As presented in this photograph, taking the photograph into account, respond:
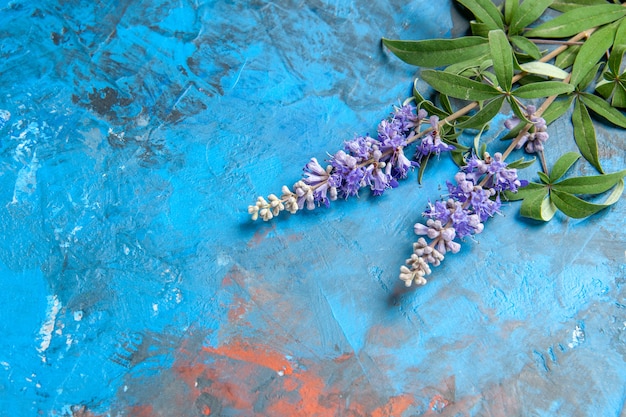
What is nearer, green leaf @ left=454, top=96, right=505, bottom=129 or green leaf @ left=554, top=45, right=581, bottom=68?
green leaf @ left=454, top=96, right=505, bottom=129

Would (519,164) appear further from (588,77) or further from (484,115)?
(588,77)

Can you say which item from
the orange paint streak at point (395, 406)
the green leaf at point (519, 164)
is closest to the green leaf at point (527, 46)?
the green leaf at point (519, 164)

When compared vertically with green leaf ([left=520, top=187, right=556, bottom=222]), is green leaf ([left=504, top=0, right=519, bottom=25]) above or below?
above

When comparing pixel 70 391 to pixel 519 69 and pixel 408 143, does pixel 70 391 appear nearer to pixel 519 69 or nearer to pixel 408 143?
pixel 408 143

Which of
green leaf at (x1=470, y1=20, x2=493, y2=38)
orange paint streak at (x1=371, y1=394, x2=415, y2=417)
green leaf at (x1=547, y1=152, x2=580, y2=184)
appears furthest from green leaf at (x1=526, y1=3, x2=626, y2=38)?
orange paint streak at (x1=371, y1=394, x2=415, y2=417)

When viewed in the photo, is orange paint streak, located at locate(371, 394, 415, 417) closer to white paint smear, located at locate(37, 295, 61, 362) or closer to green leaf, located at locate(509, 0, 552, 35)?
white paint smear, located at locate(37, 295, 61, 362)
